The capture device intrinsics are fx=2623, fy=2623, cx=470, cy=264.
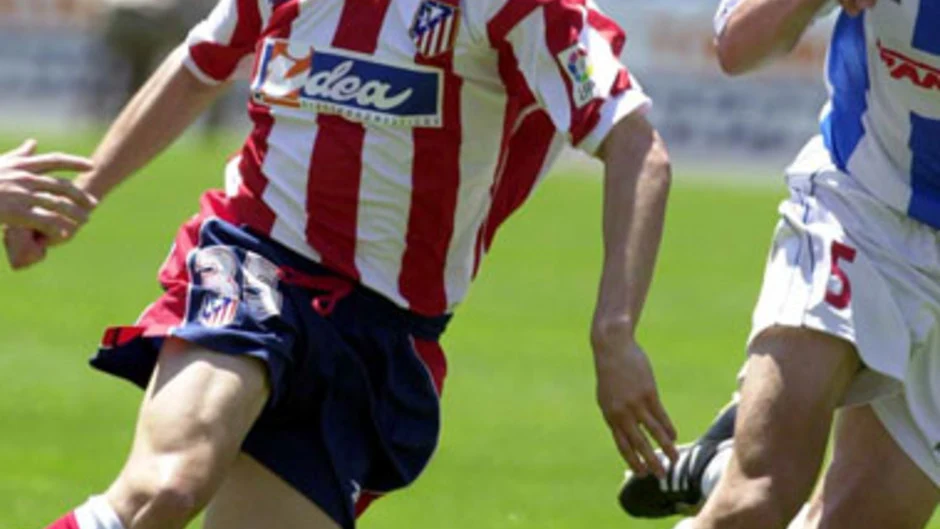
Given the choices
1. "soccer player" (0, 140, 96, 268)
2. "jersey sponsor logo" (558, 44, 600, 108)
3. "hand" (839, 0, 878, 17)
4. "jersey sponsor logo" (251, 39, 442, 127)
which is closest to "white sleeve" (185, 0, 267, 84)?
"jersey sponsor logo" (251, 39, 442, 127)

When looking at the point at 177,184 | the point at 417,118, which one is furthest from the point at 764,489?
the point at 177,184

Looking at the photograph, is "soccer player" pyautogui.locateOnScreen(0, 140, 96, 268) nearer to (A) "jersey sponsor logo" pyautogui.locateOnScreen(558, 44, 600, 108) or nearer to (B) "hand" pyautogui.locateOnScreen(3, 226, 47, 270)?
(B) "hand" pyautogui.locateOnScreen(3, 226, 47, 270)

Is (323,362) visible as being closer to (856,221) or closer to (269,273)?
(269,273)

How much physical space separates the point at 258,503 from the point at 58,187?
2.94ft

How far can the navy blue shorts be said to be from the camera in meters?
6.19

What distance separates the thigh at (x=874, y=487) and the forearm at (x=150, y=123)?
1.90m

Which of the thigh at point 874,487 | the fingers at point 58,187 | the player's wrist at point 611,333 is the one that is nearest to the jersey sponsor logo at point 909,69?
the thigh at point 874,487

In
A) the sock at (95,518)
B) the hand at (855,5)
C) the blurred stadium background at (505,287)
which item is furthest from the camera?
the blurred stadium background at (505,287)

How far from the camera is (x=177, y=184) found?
23.8 m

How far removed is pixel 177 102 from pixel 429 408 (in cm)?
103

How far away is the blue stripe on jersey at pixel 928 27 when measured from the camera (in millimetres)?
6449

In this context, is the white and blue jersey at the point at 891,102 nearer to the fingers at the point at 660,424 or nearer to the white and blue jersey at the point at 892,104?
the white and blue jersey at the point at 892,104

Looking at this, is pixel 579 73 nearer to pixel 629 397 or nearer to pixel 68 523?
pixel 629 397

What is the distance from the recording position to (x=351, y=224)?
640 cm
